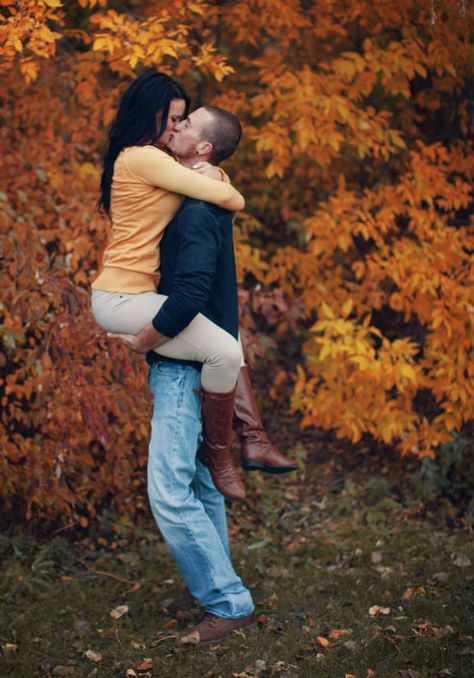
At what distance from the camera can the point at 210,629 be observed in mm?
3934

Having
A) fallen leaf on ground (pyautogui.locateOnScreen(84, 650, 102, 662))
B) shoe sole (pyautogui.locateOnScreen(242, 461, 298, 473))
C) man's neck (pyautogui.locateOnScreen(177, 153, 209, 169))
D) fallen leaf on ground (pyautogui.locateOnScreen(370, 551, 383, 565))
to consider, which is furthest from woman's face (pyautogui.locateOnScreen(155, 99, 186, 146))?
fallen leaf on ground (pyautogui.locateOnScreen(370, 551, 383, 565))

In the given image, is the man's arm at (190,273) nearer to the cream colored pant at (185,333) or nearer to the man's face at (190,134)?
the cream colored pant at (185,333)

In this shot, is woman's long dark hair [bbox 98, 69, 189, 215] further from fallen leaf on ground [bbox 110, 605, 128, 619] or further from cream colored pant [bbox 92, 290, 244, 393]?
fallen leaf on ground [bbox 110, 605, 128, 619]

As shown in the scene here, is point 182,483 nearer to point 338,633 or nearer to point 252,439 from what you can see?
point 252,439

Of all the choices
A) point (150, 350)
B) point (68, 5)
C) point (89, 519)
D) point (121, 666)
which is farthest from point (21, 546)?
point (68, 5)

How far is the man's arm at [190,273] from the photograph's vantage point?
347cm

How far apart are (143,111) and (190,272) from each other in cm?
75

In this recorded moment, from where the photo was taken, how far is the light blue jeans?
3734 mm

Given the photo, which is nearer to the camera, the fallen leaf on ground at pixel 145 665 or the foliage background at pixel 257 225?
the fallen leaf on ground at pixel 145 665

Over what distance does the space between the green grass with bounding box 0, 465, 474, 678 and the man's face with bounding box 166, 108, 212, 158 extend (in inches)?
84.8

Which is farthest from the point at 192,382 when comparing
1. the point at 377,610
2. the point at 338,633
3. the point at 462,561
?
the point at 462,561

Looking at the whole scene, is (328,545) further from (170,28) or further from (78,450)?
(170,28)

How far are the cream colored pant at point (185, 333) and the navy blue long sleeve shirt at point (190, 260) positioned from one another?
0.27 feet

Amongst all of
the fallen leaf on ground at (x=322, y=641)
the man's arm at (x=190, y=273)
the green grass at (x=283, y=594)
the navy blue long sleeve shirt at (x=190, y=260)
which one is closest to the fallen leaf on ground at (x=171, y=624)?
the green grass at (x=283, y=594)
